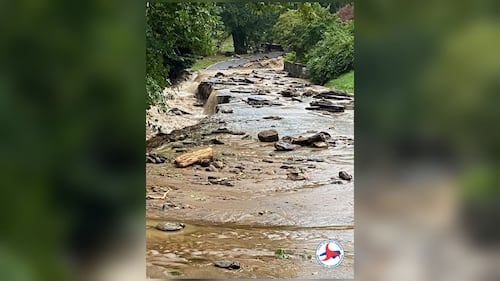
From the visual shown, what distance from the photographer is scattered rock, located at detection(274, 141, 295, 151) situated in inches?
93.8

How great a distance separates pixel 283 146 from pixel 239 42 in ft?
1.63

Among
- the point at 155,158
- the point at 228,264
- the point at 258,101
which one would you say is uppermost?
the point at 258,101

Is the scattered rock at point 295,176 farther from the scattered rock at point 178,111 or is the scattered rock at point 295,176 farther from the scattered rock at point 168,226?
the scattered rock at point 178,111

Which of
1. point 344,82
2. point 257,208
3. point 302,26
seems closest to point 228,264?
point 257,208

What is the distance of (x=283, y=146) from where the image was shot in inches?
94.9

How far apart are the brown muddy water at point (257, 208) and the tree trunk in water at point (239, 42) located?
0.93 ft

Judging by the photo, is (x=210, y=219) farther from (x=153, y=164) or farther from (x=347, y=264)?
(x=347, y=264)

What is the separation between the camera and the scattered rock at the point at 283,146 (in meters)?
2.38

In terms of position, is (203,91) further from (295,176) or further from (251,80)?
(295,176)

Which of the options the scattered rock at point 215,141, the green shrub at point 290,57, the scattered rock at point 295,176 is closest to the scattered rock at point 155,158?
the scattered rock at point 215,141
